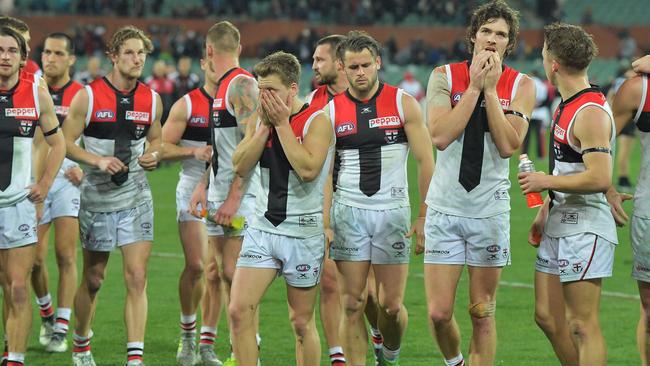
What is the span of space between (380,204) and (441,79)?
1085 mm

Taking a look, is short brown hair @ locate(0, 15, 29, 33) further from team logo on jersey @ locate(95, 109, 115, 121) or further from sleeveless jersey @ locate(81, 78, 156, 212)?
team logo on jersey @ locate(95, 109, 115, 121)

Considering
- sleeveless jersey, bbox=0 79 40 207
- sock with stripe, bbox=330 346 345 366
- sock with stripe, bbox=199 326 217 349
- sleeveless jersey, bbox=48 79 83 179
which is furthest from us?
sleeveless jersey, bbox=48 79 83 179

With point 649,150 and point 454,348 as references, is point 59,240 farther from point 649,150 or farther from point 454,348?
point 649,150

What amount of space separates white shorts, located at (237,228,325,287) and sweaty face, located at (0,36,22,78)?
2427 mm

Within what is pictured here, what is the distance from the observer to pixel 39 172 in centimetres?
924

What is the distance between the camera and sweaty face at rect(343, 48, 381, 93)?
25.3 ft

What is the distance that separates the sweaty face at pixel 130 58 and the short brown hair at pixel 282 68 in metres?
2.01

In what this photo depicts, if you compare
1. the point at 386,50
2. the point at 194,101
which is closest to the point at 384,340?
the point at 194,101

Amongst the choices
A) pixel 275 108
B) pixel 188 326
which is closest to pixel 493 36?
pixel 275 108

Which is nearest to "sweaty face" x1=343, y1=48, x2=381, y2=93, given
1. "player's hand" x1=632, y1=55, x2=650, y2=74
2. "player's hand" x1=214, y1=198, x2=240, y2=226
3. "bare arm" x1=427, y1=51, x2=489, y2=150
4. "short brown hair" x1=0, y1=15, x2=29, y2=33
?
"bare arm" x1=427, y1=51, x2=489, y2=150

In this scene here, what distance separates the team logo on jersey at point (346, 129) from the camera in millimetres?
7867

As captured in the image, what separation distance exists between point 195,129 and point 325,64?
58.1 inches

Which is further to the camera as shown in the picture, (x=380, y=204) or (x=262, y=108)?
(x=380, y=204)

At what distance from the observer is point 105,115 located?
9008 mm
